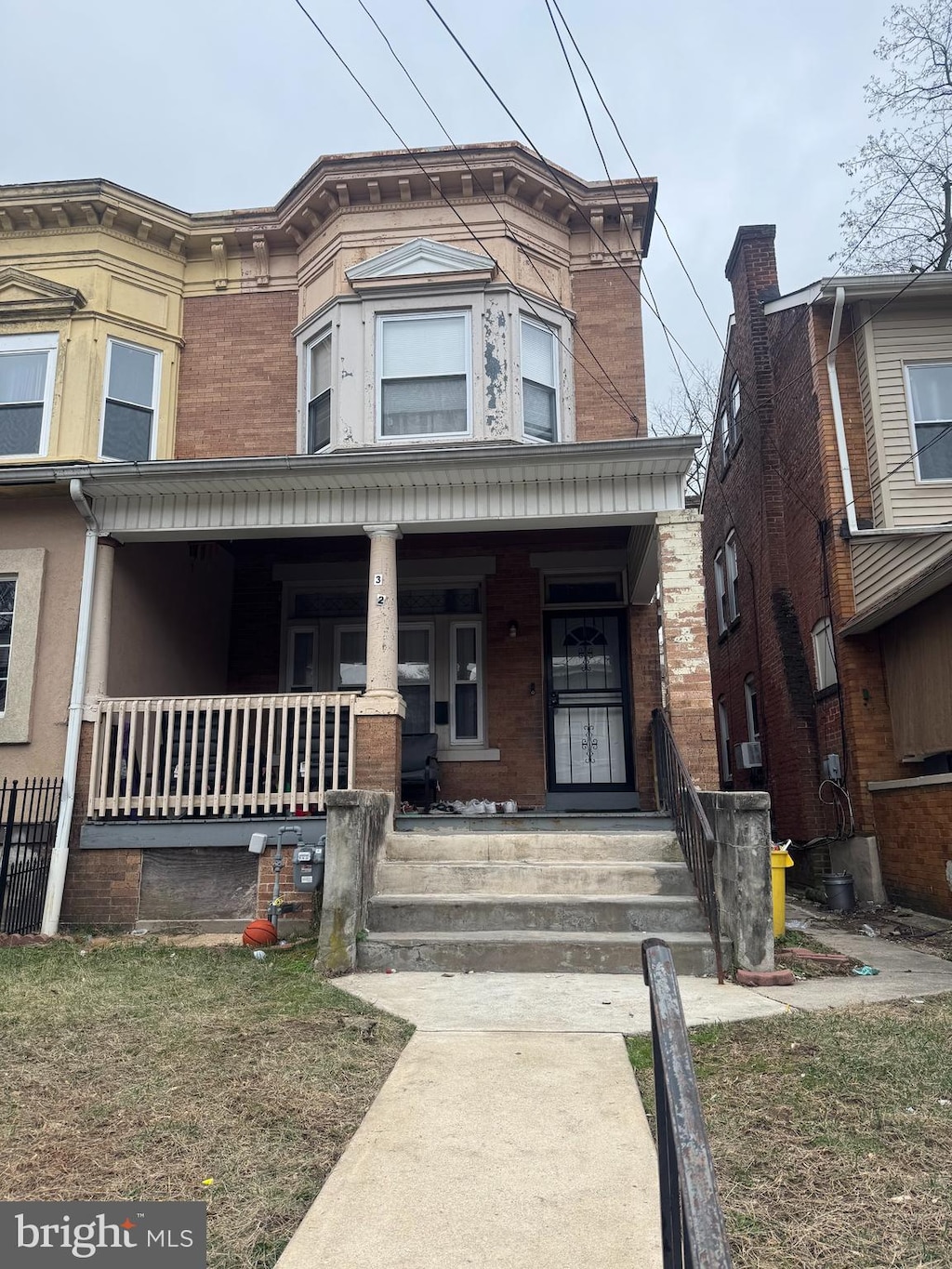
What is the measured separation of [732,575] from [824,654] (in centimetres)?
550

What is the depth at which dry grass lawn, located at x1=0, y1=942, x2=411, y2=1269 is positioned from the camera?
288 cm

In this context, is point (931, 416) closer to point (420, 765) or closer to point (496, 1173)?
point (420, 765)

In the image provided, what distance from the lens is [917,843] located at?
910 centimetres

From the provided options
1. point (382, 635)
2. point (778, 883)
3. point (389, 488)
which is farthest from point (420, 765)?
point (778, 883)

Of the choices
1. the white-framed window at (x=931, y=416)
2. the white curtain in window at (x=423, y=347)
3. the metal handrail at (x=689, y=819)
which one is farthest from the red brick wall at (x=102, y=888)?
the white-framed window at (x=931, y=416)

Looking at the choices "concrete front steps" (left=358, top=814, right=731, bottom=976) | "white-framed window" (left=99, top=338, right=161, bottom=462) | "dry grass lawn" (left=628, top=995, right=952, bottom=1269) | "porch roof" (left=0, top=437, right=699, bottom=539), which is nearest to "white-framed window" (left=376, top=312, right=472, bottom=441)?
"porch roof" (left=0, top=437, right=699, bottom=539)

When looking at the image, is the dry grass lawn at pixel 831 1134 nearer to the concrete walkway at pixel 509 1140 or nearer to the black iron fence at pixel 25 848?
the concrete walkway at pixel 509 1140

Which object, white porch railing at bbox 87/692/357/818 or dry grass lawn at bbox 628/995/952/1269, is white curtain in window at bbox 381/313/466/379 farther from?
dry grass lawn at bbox 628/995/952/1269

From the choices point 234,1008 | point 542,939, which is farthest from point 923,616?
point 234,1008

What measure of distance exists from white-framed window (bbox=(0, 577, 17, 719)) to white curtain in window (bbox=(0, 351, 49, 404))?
8.85ft

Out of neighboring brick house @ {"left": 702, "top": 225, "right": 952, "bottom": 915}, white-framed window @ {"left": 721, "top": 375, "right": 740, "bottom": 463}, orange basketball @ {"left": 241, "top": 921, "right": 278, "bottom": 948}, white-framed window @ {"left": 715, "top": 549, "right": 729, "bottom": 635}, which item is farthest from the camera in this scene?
white-framed window @ {"left": 715, "top": 549, "right": 729, "bottom": 635}

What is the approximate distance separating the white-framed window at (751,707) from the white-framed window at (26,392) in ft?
37.4

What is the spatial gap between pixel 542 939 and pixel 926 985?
98.2 inches

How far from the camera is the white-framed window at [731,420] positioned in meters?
15.9
